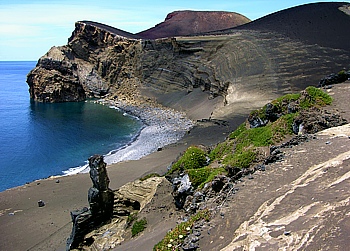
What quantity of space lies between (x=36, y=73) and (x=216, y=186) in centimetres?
7018

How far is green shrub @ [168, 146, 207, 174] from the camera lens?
14.3m

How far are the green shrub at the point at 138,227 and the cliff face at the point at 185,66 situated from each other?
32.3 metres

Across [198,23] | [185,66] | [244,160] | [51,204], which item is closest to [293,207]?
[244,160]

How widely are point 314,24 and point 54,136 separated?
51555 mm

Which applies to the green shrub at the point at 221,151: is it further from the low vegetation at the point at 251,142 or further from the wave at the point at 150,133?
the wave at the point at 150,133

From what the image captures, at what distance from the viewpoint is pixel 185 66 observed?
64.5 m

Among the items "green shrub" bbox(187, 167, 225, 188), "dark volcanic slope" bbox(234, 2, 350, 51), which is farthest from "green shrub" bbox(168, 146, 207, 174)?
"dark volcanic slope" bbox(234, 2, 350, 51)

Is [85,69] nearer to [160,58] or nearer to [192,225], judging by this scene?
[160,58]

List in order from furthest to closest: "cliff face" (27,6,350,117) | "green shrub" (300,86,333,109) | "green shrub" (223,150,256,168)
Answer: "cliff face" (27,6,350,117) → "green shrub" (300,86,333,109) → "green shrub" (223,150,256,168)

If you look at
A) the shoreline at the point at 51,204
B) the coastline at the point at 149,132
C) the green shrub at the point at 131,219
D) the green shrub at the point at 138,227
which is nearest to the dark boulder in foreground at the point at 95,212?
the green shrub at the point at 131,219

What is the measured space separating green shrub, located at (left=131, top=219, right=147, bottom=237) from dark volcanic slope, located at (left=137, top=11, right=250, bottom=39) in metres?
119

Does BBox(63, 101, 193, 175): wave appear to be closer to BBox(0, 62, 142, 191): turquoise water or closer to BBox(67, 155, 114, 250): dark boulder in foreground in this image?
BBox(0, 62, 142, 191): turquoise water

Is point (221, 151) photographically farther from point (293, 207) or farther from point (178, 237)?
point (178, 237)

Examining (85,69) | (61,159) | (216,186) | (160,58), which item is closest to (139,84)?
(160,58)
